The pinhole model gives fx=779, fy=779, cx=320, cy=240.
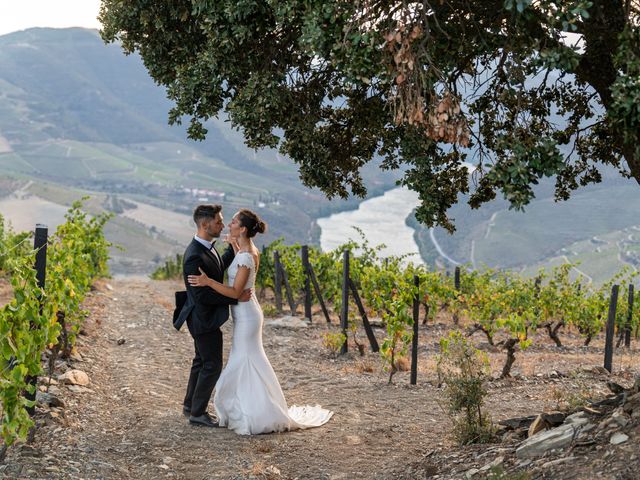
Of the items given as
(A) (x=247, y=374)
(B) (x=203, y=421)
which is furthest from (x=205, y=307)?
(B) (x=203, y=421)

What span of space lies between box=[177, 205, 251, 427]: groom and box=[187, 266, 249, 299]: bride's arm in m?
0.08

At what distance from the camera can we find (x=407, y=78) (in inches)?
244

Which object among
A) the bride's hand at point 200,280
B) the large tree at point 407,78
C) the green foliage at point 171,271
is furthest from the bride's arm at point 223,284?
the green foliage at point 171,271

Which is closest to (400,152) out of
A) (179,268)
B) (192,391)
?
(192,391)

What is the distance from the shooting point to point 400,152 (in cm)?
801

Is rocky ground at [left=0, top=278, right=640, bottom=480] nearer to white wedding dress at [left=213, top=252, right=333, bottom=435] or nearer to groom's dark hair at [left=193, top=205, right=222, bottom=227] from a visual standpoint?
white wedding dress at [left=213, top=252, right=333, bottom=435]

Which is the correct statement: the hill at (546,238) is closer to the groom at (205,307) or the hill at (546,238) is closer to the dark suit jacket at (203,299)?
the groom at (205,307)

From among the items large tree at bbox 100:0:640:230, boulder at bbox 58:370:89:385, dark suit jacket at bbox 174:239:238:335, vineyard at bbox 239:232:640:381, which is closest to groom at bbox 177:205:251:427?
dark suit jacket at bbox 174:239:238:335

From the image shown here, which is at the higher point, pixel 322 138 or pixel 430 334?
pixel 322 138

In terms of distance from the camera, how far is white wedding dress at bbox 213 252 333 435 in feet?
26.9

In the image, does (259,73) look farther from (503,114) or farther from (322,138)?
(503,114)

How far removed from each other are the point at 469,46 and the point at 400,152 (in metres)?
1.25

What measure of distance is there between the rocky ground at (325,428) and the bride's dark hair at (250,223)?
214 cm

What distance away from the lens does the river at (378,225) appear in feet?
421
